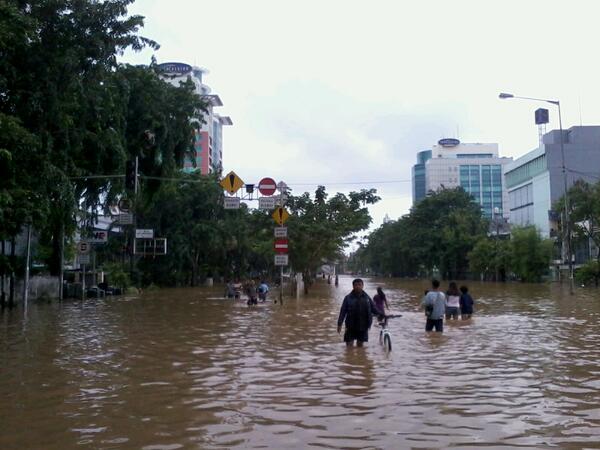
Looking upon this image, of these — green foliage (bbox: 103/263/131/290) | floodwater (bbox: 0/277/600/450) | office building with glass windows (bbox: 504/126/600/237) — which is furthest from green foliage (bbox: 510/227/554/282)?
floodwater (bbox: 0/277/600/450)

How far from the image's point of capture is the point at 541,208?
Result: 293ft

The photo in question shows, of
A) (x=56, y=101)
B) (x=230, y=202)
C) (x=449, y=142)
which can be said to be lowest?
(x=230, y=202)

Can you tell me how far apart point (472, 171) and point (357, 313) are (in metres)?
167

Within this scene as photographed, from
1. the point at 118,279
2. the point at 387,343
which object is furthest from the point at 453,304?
the point at 118,279

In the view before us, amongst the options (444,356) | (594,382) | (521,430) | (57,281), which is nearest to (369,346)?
(444,356)

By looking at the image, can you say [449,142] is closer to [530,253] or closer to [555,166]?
[555,166]

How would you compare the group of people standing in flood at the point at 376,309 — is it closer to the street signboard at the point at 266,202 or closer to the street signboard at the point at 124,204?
the street signboard at the point at 266,202

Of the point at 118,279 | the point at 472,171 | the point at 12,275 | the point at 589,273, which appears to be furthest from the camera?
the point at 472,171

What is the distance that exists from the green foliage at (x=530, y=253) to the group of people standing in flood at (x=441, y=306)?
163ft

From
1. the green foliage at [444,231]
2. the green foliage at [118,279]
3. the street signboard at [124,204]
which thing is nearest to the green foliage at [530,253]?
the green foliage at [444,231]

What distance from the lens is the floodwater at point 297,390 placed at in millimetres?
6617

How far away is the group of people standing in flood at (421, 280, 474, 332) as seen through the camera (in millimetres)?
16250

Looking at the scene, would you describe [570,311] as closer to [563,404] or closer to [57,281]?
[563,404]

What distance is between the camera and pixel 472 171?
173 metres
